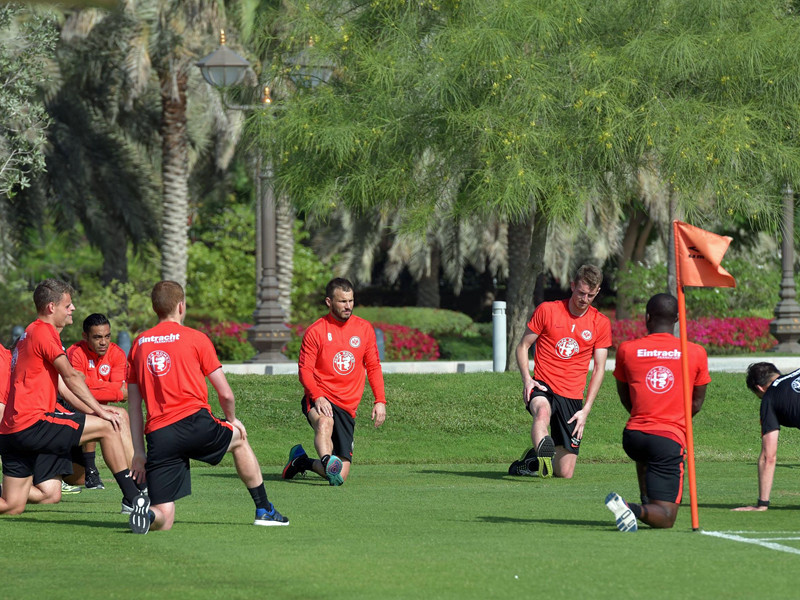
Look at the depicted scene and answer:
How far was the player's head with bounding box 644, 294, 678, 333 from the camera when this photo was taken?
8.69 metres

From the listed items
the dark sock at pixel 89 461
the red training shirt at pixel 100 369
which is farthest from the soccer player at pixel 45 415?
the red training shirt at pixel 100 369

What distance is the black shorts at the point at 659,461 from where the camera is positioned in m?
8.62

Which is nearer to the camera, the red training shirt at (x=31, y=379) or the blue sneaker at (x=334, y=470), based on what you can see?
the red training shirt at (x=31, y=379)

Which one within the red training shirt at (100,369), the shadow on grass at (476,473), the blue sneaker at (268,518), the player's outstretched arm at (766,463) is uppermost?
the red training shirt at (100,369)

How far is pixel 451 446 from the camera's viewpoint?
635 inches

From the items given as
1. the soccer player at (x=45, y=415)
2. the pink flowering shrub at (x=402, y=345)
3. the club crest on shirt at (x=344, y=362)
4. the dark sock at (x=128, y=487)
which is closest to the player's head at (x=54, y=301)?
the soccer player at (x=45, y=415)

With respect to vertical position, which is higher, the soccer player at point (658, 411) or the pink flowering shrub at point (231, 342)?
the soccer player at point (658, 411)

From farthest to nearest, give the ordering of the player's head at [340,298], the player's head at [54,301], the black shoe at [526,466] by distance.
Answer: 1. the black shoe at [526,466]
2. the player's head at [340,298]
3. the player's head at [54,301]

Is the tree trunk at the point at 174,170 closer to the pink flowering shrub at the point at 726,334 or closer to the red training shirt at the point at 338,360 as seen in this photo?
the pink flowering shrub at the point at 726,334

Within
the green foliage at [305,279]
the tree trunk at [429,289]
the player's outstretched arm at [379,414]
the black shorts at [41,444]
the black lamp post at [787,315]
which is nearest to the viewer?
the black shorts at [41,444]

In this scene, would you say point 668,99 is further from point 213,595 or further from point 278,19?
point 213,595

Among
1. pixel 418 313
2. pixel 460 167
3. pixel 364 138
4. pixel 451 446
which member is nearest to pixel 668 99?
pixel 460 167

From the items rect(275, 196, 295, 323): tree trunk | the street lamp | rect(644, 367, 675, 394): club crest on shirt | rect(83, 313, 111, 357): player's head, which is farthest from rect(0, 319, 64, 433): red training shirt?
rect(275, 196, 295, 323): tree trunk

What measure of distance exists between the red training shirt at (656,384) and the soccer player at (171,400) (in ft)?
8.43
